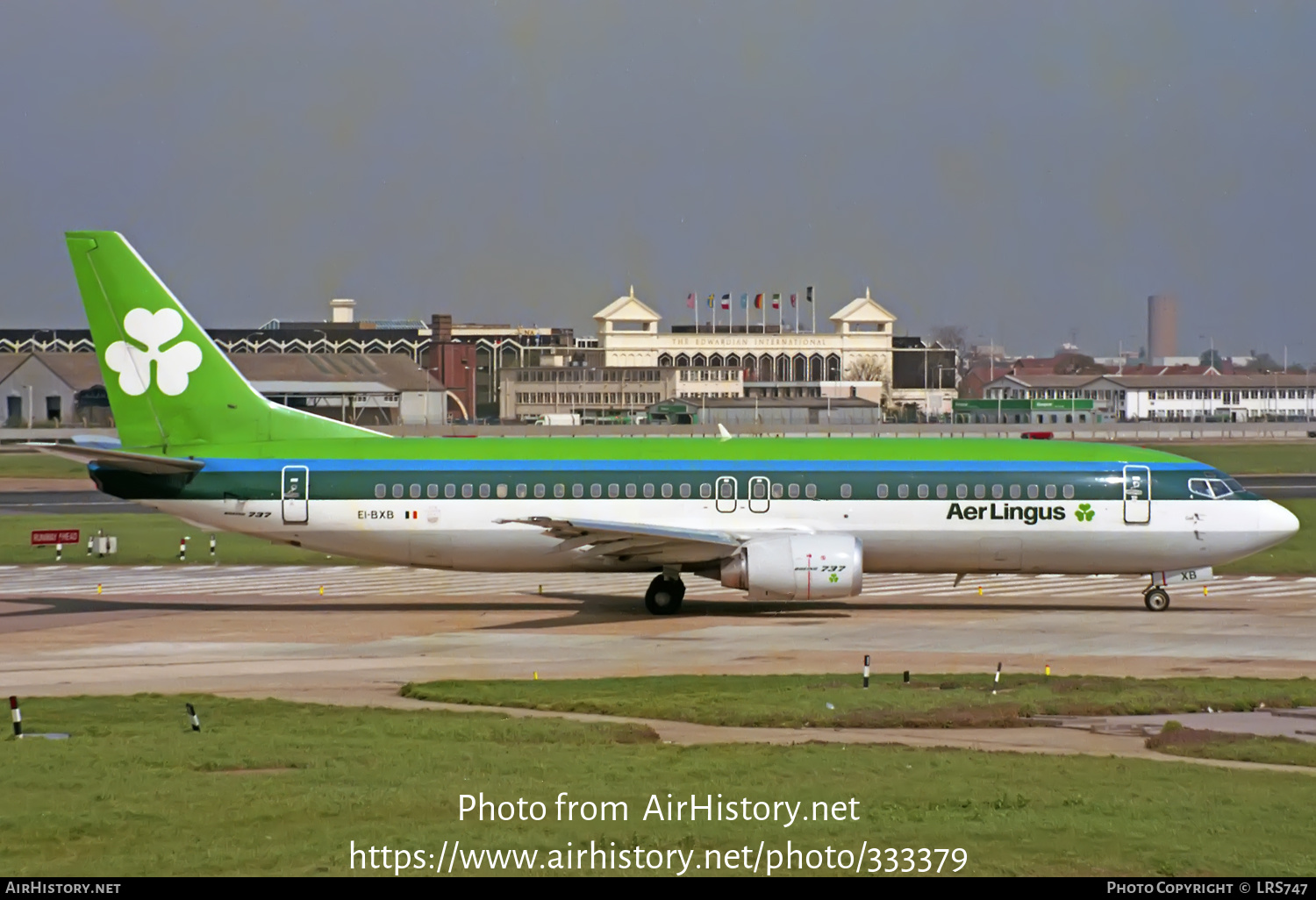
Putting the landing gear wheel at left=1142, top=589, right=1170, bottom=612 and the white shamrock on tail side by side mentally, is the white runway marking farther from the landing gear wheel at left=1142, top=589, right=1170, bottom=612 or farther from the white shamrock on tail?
the white shamrock on tail

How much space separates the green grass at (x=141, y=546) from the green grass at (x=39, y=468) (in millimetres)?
33742

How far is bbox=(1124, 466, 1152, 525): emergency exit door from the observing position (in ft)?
131

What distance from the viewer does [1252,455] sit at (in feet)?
395

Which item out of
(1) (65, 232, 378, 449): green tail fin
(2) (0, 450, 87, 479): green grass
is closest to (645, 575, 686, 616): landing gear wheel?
(1) (65, 232, 378, 449): green tail fin

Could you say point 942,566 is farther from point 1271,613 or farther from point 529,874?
point 529,874

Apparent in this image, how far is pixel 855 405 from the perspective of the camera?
7475 inches

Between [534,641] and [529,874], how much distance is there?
20918mm

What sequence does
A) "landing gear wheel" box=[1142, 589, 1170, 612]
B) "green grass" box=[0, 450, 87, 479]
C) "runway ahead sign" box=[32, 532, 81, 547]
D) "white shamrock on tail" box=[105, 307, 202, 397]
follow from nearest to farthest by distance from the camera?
"landing gear wheel" box=[1142, 589, 1170, 612] < "white shamrock on tail" box=[105, 307, 202, 397] < "runway ahead sign" box=[32, 532, 81, 547] < "green grass" box=[0, 450, 87, 479]

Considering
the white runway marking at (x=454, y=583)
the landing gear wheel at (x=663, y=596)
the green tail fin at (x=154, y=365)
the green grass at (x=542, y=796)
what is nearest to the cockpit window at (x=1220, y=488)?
the white runway marking at (x=454, y=583)

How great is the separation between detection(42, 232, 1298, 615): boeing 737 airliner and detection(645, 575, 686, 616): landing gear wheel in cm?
5

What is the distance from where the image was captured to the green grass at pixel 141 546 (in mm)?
54344


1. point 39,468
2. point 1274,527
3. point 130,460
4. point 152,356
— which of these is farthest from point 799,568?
point 39,468

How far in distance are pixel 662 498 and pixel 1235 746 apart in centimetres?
1986

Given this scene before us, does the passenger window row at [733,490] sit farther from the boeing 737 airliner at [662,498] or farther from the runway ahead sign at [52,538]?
the runway ahead sign at [52,538]
